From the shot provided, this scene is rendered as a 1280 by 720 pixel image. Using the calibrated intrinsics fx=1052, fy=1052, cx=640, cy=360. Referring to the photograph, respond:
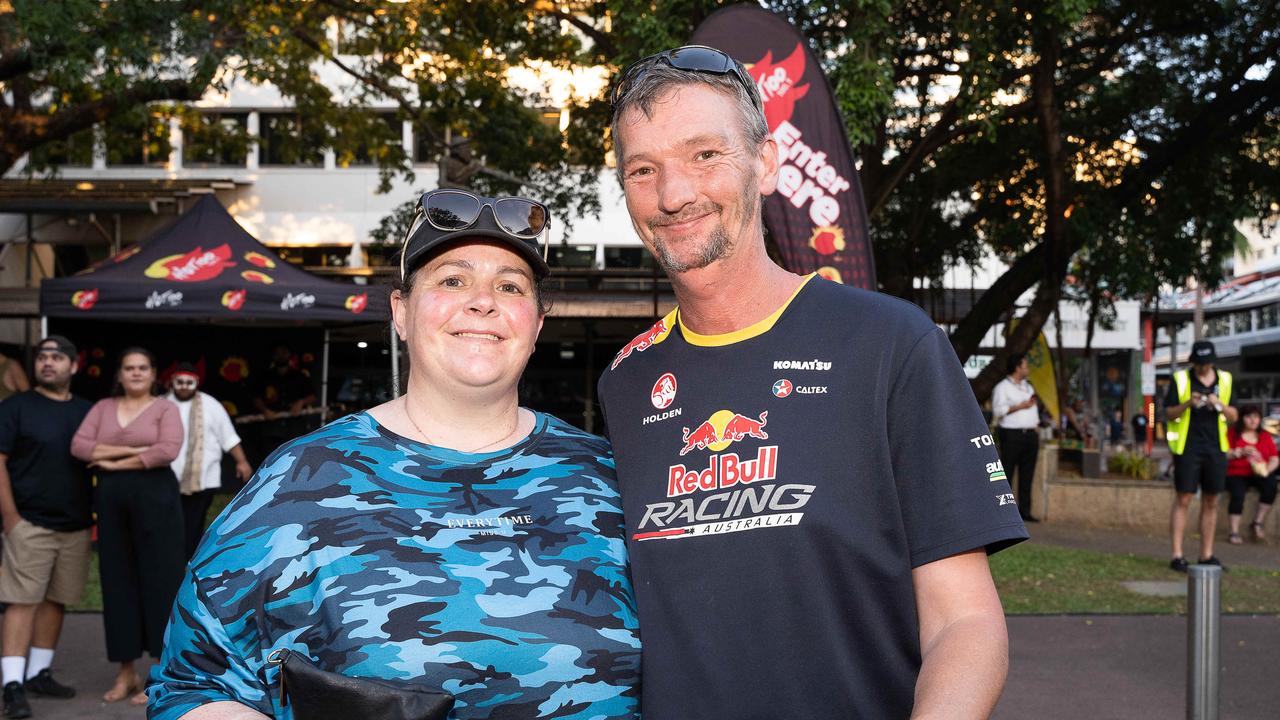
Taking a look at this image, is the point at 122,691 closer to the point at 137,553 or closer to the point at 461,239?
the point at 137,553

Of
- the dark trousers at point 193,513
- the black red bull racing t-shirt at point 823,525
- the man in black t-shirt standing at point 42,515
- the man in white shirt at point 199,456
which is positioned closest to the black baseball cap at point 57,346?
the man in black t-shirt standing at point 42,515

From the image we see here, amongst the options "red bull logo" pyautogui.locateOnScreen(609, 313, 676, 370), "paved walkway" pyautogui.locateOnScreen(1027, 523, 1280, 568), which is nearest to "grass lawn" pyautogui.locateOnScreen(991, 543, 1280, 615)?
"paved walkway" pyautogui.locateOnScreen(1027, 523, 1280, 568)

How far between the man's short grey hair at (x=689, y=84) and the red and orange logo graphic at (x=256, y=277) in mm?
10922

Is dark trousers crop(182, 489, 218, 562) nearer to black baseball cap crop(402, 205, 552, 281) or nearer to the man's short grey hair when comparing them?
black baseball cap crop(402, 205, 552, 281)

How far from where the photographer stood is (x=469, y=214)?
237 centimetres

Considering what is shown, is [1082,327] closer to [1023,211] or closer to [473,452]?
[1023,211]

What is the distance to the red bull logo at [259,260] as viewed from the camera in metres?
12.6

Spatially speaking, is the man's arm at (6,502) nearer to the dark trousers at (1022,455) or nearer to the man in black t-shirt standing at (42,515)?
the man in black t-shirt standing at (42,515)

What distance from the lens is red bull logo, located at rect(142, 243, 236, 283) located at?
12.3m

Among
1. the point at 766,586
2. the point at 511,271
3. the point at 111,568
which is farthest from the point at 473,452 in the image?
the point at 111,568

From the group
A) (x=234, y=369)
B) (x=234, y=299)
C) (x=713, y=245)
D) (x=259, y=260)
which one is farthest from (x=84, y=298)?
(x=713, y=245)

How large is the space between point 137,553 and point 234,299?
236 inches

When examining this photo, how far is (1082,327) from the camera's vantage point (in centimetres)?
3916

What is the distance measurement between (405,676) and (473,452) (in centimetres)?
52
